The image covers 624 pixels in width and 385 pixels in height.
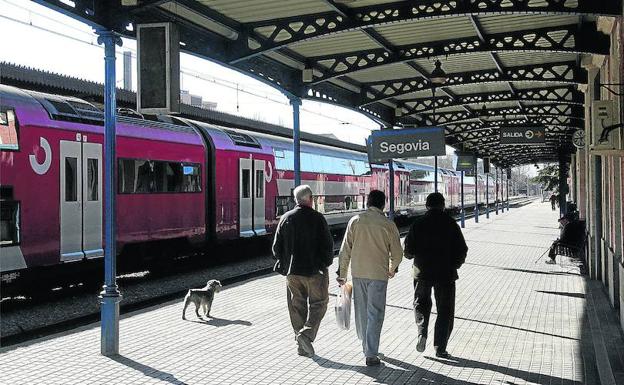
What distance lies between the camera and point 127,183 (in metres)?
11.5

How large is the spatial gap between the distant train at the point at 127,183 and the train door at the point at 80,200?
2 centimetres

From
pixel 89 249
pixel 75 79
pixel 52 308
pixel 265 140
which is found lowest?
pixel 52 308

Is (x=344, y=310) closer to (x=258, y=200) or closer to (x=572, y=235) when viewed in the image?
(x=572, y=235)

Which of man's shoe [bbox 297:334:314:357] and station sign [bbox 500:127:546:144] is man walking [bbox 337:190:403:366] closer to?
man's shoe [bbox 297:334:314:357]

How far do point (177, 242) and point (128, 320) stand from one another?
4860 millimetres

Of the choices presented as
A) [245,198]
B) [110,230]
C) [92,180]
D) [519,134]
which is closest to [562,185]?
[519,134]

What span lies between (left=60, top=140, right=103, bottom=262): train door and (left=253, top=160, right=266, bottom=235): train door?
5.88 meters

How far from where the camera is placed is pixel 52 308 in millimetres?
9633

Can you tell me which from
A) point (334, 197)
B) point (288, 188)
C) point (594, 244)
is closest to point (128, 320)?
point (594, 244)

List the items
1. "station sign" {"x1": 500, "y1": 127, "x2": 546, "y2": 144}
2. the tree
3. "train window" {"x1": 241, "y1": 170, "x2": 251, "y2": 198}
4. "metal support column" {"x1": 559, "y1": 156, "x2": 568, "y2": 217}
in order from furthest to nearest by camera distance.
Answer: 1. the tree
2. "metal support column" {"x1": 559, "y1": 156, "x2": 568, "y2": 217}
3. "station sign" {"x1": 500, "y1": 127, "x2": 546, "y2": 144}
4. "train window" {"x1": 241, "y1": 170, "x2": 251, "y2": 198}

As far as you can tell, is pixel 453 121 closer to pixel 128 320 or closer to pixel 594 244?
pixel 594 244

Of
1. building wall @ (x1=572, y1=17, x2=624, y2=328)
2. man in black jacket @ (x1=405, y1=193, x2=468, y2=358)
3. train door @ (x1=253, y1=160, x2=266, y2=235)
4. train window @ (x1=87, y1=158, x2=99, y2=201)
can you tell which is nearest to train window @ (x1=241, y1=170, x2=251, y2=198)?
train door @ (x1=253, y1=160, x2=266, y2=235)

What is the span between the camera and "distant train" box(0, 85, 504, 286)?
9133 millimetres

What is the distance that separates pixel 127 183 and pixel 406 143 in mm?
4933
